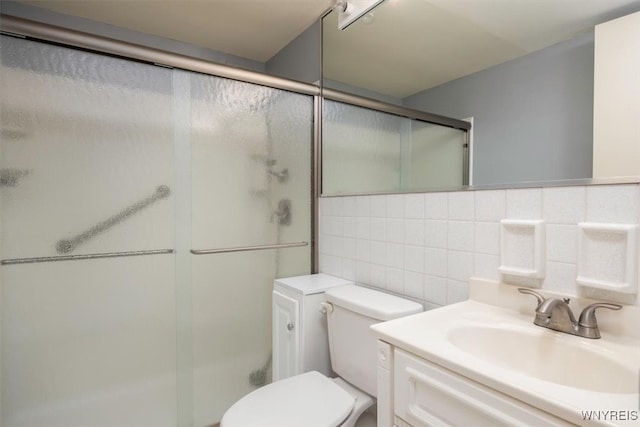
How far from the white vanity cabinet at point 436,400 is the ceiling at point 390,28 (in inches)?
40.5

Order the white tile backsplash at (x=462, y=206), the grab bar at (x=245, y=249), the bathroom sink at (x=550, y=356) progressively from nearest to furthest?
the bathroom sink at (x=550, y=356) < the white tile backsplash at (x=462, y=206) < the grab bar at (x=245, y=249)

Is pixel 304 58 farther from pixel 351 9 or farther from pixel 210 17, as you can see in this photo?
pixel 210 17

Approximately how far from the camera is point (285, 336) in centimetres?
157

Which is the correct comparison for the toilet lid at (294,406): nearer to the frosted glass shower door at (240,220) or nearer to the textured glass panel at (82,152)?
the frosted glass shower door at (240,220)

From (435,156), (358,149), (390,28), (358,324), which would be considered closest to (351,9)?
(390,28)

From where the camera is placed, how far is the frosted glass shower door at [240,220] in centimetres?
157

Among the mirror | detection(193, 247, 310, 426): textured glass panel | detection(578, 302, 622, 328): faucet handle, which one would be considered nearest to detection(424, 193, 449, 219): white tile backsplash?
the mirror

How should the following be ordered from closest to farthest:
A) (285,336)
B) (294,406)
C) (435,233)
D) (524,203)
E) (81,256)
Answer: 1. (524,203)
2. (294,406)
3. (435,233)
4. (81,256)
5. (285,336)

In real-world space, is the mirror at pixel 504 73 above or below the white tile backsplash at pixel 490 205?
above

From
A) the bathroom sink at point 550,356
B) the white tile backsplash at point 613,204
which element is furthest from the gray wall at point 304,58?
the bathroom sink at point 550,356

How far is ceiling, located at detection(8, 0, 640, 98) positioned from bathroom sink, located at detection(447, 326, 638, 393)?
0.87 metres

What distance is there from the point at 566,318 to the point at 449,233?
421 millimetres

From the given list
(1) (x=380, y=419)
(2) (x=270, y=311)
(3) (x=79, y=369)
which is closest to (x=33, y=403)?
(3) (x=79, y=369)

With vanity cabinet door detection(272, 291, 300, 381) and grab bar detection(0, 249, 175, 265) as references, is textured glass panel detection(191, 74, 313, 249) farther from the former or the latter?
vanity cabinet door detection(272, 291, 300, 381)
